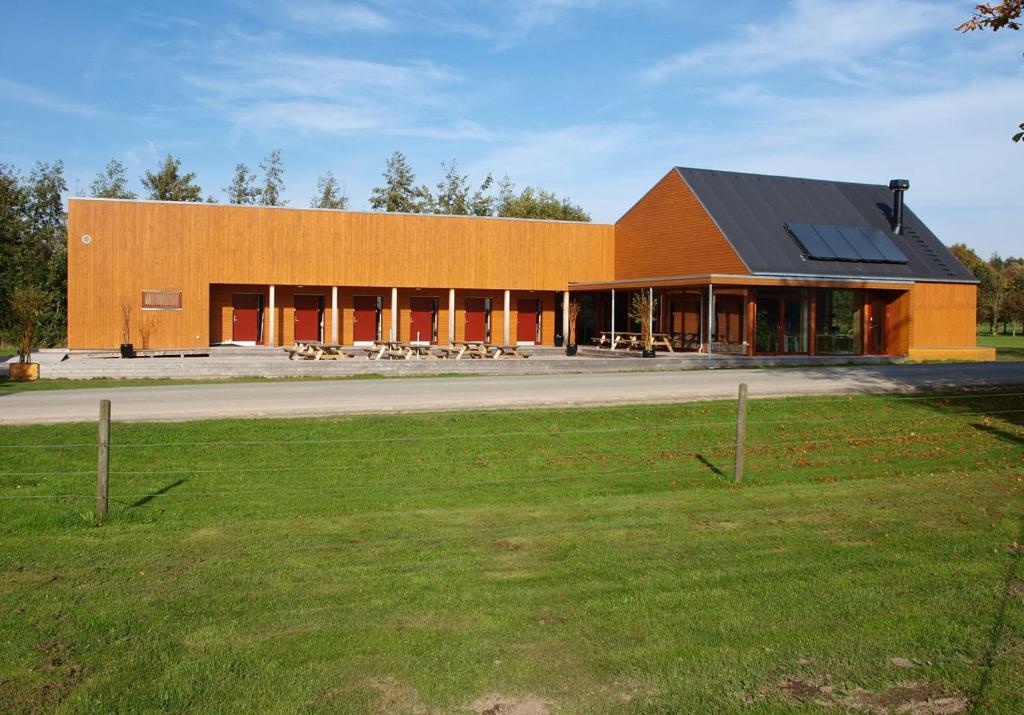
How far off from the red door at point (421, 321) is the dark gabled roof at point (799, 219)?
11360 millimetres

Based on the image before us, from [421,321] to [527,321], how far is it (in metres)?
4.66

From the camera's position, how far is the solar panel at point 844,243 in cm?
3170

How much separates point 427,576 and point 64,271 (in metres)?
47.0

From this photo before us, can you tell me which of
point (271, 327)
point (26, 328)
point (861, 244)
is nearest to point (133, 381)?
point (26, 328)

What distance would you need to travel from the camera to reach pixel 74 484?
9984mm

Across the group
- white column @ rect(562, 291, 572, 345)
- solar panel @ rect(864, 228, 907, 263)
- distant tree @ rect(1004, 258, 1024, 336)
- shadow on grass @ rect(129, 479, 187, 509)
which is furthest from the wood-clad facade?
distant tree @ rect(1004, 258, 1024, 336)

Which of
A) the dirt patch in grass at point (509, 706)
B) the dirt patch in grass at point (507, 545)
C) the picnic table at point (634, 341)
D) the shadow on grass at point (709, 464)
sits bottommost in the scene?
the dirt patch in grass at point (509, 706)

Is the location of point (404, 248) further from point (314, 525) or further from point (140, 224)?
point (314, 525)

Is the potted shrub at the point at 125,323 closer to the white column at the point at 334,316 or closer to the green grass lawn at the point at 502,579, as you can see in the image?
the white column at the point at 334,316

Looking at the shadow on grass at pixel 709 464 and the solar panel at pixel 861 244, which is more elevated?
the solar panel at pixel 861 244

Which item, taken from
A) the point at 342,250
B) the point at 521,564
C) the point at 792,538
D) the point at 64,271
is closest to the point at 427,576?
the point at 521,564

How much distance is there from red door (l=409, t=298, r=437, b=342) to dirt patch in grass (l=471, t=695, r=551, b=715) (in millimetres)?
31387

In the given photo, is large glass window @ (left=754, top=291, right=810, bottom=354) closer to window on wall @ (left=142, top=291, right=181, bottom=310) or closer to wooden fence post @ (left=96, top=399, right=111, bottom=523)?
window on wall @ (left=142, top=291, right=181, bottom=310)

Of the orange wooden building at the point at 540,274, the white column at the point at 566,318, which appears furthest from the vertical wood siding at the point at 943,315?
the white column at the point at 566,318
